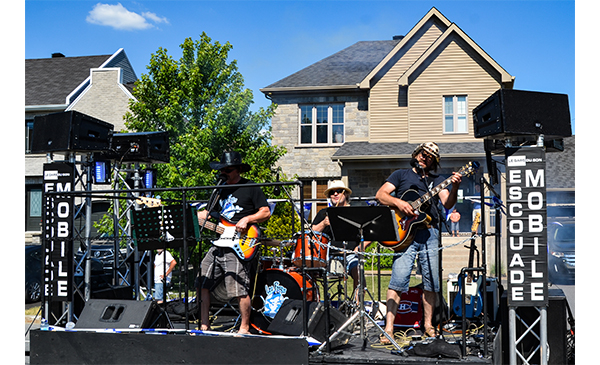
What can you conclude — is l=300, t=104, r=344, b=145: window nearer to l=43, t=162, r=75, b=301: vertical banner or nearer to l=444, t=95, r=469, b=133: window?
l=444, t=95, r=469, b=133: window

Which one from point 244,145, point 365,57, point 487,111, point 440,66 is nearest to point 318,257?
point 487,111

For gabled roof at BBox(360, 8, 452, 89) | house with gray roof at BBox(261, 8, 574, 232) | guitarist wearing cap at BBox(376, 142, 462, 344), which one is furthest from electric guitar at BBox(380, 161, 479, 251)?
gabled roof at BBox(360, 8, 452, 89)

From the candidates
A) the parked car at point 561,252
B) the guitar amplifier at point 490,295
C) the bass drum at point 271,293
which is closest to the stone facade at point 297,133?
the parked car at point 561,252

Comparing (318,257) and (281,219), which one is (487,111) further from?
(281,219)

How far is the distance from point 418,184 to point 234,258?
6.90ft

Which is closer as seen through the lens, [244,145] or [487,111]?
[487,111]

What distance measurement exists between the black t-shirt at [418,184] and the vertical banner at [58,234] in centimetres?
377

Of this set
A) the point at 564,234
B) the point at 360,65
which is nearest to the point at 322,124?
the point at 360,65

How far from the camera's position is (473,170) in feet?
18.6

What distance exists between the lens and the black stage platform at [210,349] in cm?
496

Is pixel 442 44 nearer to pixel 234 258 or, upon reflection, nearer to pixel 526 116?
pixel 526 116

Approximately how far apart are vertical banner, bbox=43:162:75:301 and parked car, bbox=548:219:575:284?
1327 cm

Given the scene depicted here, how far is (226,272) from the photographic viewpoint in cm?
570

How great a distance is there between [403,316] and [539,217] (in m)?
A: 2.01
